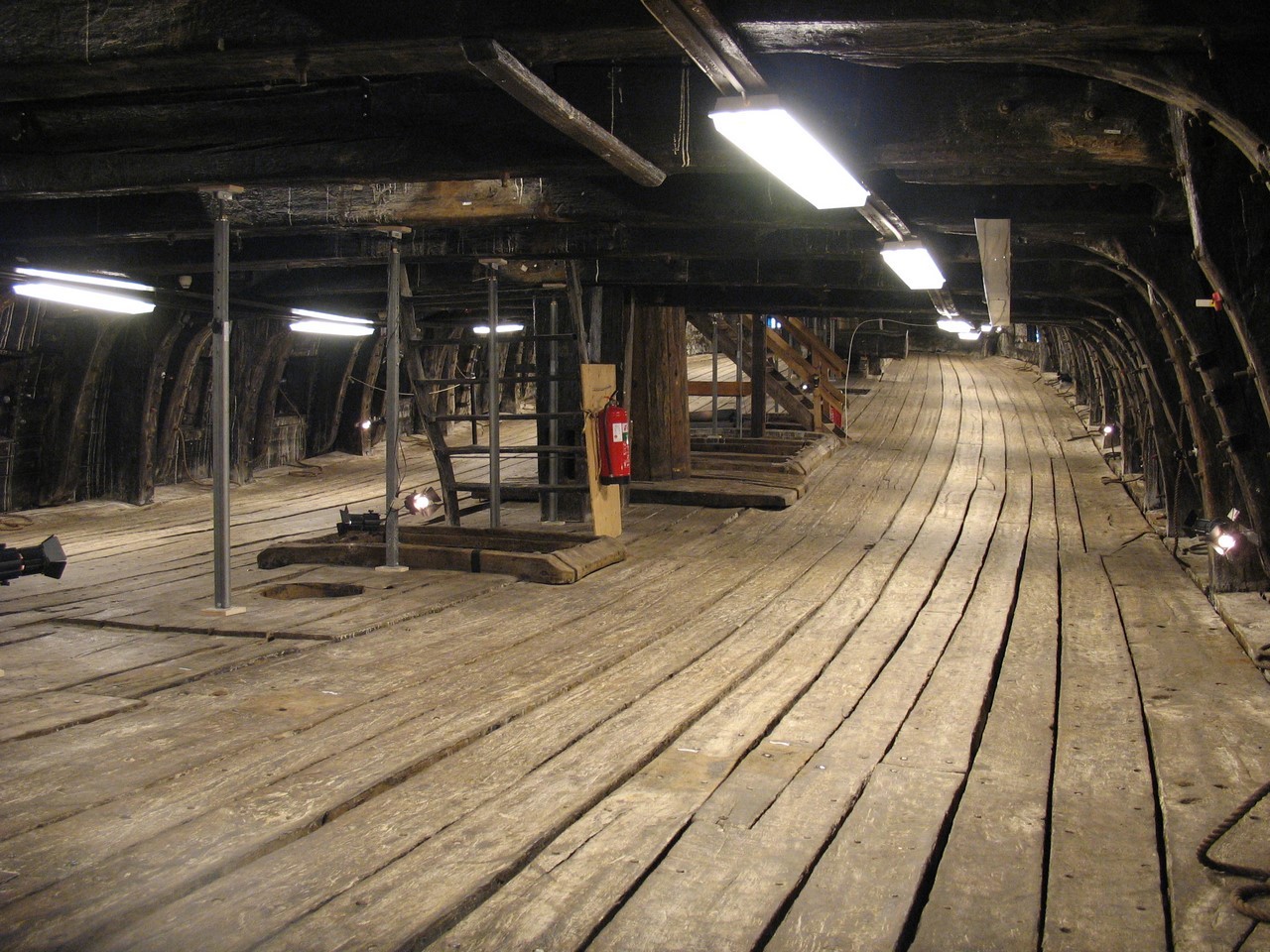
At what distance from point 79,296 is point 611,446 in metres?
3.85

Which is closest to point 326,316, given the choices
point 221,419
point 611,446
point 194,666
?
point 611,446

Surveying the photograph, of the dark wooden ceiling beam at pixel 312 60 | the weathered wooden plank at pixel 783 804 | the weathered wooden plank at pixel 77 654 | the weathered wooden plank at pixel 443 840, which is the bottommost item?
the weathered wooden plank at pixel 783 804

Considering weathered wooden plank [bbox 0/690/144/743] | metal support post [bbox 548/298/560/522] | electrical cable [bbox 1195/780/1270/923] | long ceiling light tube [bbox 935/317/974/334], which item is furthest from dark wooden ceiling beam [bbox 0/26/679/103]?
long ceiling light tube [bbox 935/317/974/334]

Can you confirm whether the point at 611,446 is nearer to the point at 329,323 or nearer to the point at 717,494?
the point at 717,494

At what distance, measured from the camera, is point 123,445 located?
10180mm

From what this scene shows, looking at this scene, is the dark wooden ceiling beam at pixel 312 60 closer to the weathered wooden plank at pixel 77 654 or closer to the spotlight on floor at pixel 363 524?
the weathered wooden plank at pixel 77 654

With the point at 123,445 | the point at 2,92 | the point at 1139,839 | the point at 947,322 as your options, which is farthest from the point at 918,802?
the point at 947,322

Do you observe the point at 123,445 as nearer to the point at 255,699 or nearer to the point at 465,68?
the point at 255,699

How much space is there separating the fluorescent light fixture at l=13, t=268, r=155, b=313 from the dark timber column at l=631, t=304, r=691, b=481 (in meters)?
4.25

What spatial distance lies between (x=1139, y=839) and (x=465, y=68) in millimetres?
2907

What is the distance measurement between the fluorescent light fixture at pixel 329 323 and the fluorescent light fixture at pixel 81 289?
5.35ft

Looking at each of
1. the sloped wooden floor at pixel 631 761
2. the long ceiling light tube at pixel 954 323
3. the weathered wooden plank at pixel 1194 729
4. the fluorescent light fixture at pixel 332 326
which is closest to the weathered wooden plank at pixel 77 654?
the sloped wooden floor at pixel 631 761

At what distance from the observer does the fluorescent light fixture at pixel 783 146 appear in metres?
3.48

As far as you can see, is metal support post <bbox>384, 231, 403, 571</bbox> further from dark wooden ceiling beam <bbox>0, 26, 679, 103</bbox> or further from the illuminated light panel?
the illuminated light panel
